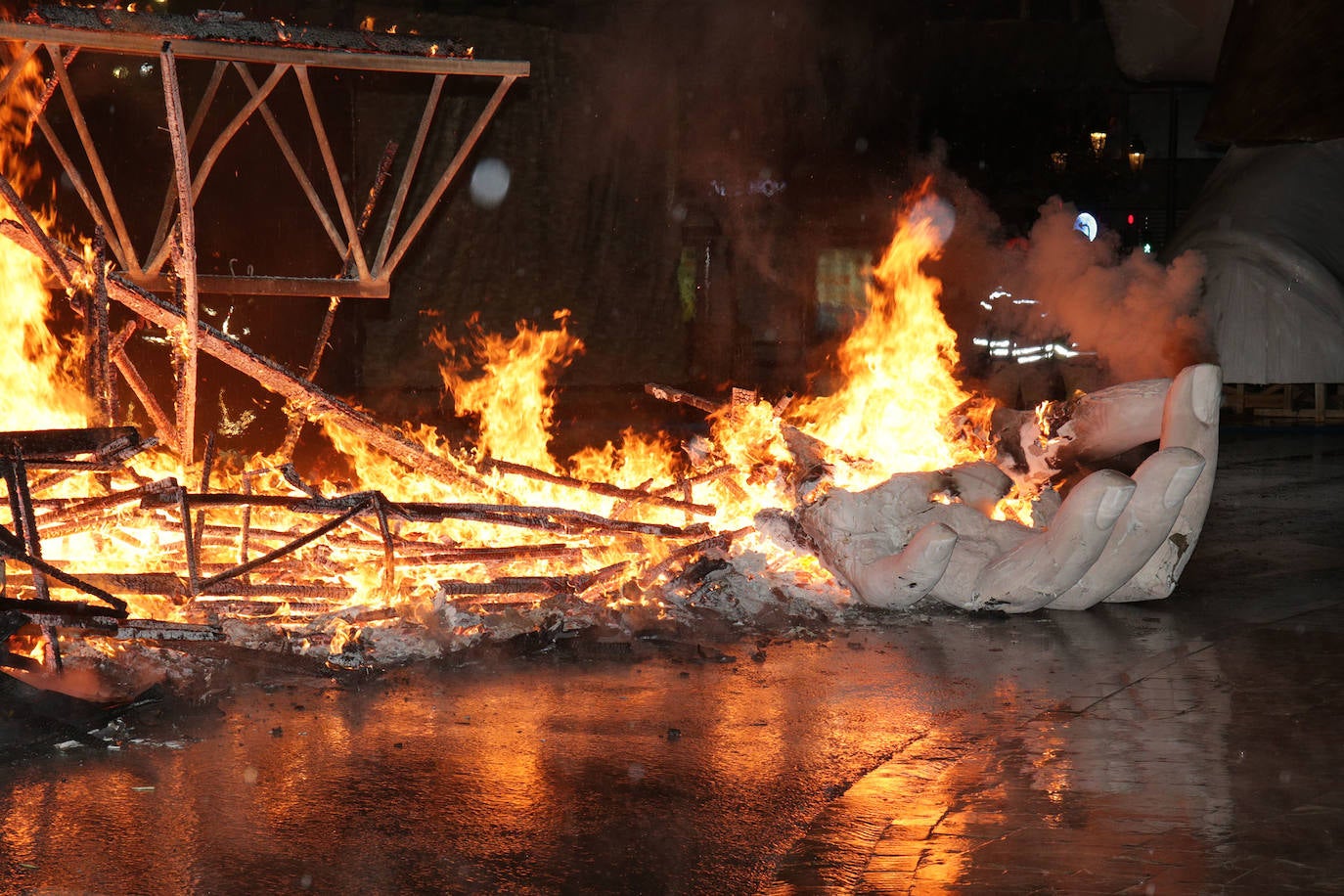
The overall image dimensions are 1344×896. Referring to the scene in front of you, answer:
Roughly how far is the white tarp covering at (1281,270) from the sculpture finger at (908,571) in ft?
43.8

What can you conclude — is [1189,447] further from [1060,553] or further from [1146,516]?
[1060,553]

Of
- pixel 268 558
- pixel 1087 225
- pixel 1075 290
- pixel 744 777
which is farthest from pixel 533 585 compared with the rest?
pixel 1087 225

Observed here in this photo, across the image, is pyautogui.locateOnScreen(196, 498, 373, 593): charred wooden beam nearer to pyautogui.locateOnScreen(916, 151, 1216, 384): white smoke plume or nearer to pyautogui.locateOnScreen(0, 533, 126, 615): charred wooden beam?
pyautogui.locateOnScreen(0, 533, 126, 615): charred wooden beam

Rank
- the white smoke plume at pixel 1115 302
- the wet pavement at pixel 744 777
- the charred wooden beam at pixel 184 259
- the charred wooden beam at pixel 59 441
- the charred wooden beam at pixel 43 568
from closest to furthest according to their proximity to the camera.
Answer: the wet pavement at pixel 744 777, the charred wooden beam at pixel 43 568, the charred wooden beam at pixel 59 441, the charred wooden beam at pixel 184 259, the white smoke plume at pixel 1115 302

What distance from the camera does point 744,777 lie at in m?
4.83

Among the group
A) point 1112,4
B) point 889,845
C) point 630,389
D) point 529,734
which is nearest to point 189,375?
point 529,734

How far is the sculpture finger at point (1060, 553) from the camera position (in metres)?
6.80

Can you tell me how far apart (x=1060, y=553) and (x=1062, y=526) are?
0.17 m

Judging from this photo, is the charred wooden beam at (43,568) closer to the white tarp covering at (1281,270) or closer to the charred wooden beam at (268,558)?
the charred wooden beam at (268,558)

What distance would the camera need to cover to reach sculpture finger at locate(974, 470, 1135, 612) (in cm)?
680

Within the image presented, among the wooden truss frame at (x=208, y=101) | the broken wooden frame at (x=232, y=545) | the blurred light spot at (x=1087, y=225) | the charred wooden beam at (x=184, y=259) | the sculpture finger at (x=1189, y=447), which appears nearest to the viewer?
the broken wooden frame at (x=232, y=545)

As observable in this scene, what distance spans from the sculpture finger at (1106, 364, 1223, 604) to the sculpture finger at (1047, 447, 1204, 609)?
0.39 m

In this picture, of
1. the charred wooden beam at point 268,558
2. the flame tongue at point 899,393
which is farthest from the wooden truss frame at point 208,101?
the flame tongue at point 899,393

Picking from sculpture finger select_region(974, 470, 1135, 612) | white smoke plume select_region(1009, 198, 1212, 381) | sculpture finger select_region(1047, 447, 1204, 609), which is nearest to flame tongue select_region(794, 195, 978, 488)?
sculpture finger select_region(974, 470, 1135, 612)
